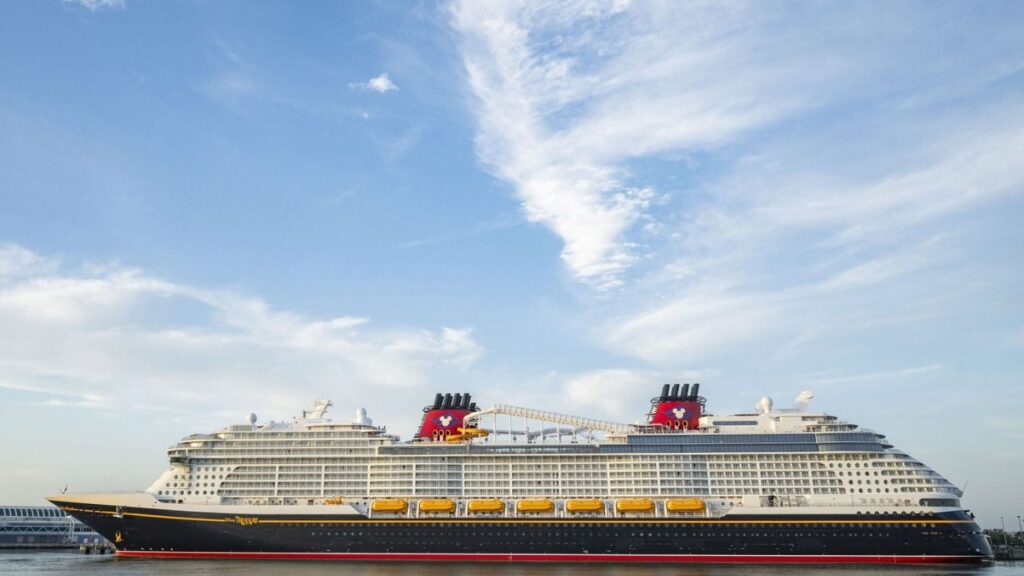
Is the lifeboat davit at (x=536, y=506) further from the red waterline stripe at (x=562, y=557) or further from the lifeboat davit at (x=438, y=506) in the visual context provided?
the lifeboat davit at (x=438, y=506)

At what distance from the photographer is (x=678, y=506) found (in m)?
51.7

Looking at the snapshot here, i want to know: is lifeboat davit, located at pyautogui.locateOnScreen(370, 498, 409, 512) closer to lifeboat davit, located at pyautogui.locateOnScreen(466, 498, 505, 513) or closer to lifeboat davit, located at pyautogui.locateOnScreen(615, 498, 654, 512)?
lifeboat davit, located at pyautogui.locateOnScreen(466, 498, 505, 513)

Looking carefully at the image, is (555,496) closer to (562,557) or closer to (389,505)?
(562,557)

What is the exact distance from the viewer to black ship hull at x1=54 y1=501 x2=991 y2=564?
49.0m

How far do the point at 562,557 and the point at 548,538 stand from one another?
5.53ft

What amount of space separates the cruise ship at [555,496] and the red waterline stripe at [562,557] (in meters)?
0.11

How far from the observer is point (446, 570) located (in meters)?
46.0

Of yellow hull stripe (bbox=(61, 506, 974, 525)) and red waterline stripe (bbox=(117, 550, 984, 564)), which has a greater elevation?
yellow hull stripe (bbox=(61, 506, 974, 525))

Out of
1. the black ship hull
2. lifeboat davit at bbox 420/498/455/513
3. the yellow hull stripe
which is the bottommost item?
the black ship hull

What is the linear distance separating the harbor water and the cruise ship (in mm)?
2373

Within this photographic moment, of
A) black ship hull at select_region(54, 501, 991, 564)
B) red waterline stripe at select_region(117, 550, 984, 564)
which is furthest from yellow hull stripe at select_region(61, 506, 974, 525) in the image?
red waterline stripe at select_region(117, 550, 984, 564)

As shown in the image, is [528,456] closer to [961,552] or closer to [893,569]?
[893,569]

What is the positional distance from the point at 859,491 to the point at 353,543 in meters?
38.9

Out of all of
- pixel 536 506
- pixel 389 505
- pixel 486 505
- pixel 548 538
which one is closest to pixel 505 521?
pixel 486 505
